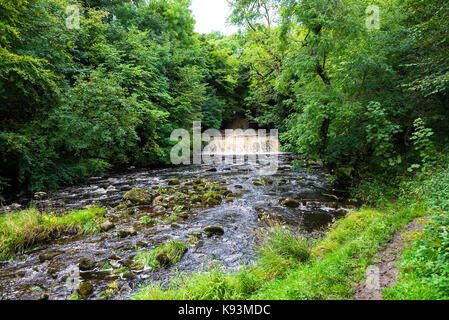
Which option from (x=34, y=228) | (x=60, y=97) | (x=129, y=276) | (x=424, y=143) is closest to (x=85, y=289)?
(x=129, y=276)

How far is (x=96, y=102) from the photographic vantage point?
947 cm

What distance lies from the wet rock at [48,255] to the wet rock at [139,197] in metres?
3.07

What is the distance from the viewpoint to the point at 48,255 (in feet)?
14.8

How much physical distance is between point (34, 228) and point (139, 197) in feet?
10.4

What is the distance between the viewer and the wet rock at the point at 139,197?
7.66 meters

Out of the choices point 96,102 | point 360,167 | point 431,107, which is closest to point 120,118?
point 96,102

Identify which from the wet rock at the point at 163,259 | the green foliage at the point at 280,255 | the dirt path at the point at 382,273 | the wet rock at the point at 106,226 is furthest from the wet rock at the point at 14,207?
the dirt path at the point at 382,273

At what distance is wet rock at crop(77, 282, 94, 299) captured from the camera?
3.42 m

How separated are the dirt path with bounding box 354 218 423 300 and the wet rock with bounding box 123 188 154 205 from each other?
22.2 ft

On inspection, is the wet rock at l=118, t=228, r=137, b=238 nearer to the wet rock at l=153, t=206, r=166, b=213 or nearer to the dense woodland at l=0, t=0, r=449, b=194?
the wet rock at l=153, t=206, r=166, b=213

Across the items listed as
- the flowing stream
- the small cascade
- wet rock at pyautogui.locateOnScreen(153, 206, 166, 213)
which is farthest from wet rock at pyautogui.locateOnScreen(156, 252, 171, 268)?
the small cascade

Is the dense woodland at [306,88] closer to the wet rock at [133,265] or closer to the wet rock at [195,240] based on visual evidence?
the wet rock at [195,240]

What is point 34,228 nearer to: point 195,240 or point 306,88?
point 195,240
